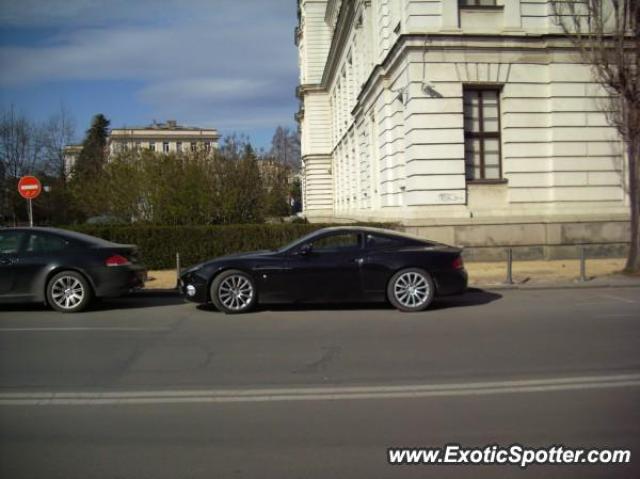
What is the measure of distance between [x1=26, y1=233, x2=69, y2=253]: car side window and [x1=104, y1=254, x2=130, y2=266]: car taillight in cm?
74

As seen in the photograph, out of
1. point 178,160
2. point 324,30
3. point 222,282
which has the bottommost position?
point 222,282

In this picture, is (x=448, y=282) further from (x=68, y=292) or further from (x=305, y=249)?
(x=68, y=292)

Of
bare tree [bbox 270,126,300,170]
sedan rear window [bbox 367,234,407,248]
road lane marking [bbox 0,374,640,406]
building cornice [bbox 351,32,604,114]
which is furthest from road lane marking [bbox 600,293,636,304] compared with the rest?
bare tree [bbox 270,126,300,170]

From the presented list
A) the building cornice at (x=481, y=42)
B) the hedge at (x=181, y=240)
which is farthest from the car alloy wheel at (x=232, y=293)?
the building cornice at (x=481, y=42)

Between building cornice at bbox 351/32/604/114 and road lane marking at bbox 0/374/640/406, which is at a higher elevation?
building cornice at bbox 351/32/604/114

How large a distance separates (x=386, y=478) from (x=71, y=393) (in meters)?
3.18

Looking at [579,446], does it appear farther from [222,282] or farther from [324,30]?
[324,30]

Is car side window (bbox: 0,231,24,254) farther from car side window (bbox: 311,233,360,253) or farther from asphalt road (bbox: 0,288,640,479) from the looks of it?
car side window (bbox: 311,233,360,253)

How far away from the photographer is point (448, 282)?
988cm

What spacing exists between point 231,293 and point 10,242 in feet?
12.4

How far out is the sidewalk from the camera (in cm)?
1292

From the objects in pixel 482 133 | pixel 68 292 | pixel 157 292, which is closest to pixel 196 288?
pixel 68 292

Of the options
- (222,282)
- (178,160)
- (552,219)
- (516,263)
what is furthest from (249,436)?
(178,160)

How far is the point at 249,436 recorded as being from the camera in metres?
4.46
